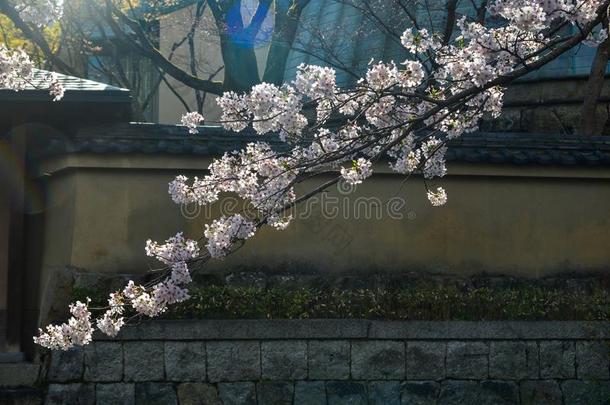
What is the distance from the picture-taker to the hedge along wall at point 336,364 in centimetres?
984

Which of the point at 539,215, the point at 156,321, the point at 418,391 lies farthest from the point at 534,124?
the point at 156,321

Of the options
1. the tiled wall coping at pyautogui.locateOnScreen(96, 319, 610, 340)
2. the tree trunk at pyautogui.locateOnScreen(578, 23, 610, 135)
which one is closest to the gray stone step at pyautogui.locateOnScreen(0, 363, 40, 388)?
the tiled wall coping at pyautogui.locateOnScreen(96, 319, 610, 340)

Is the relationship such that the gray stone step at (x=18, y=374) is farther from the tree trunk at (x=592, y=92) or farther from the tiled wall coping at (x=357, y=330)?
the tree trunk at (x=592, y=92)

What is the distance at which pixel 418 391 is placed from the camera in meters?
10.0

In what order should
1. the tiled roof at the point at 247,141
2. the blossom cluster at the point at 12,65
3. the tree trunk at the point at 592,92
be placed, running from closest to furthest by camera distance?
1. the blossom cluster at the point at 12,65
2. the tiled roof at the point at 247,141
3. the tree trunk at the point at 592,92

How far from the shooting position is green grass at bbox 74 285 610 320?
1001cm

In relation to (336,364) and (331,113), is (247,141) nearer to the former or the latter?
(336,364)

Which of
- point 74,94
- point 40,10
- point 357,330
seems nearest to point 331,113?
point 40,10

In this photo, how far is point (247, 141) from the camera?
35.8 ft

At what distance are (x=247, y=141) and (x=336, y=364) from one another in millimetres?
2697

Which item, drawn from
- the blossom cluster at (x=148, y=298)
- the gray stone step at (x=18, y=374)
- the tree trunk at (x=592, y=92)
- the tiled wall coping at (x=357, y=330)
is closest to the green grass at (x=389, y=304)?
the tiled wall coping at (x=357, y=330)

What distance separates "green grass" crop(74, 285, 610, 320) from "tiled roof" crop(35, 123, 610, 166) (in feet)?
4.89

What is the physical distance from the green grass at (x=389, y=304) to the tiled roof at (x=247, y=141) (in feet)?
4.89

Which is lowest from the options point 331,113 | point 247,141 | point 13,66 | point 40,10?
point 331,113
